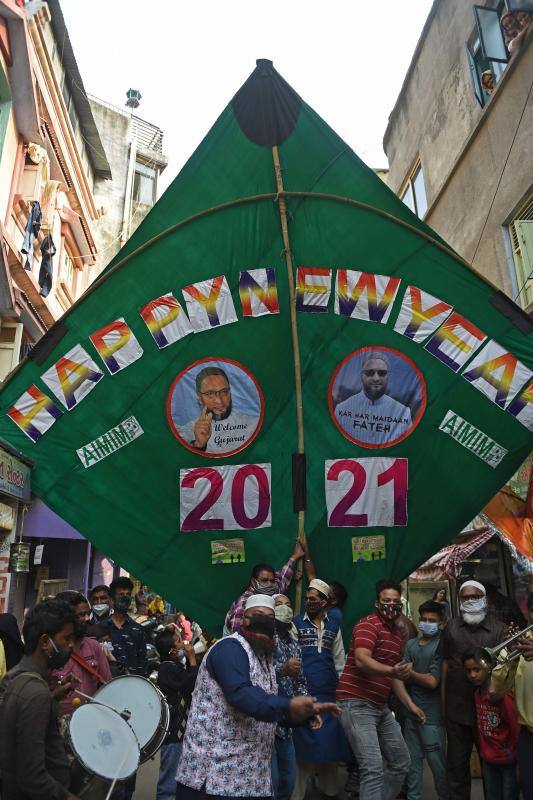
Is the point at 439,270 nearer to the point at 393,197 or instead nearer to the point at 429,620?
the point at 393,197

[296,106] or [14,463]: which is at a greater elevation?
[296,106]

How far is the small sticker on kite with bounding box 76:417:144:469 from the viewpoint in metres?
6.55

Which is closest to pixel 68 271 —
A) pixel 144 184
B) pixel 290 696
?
pixel 144 184

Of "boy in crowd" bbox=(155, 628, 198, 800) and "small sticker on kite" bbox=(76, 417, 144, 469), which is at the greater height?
"small sticker on kite" bbox=(76, 417, 144, 469)

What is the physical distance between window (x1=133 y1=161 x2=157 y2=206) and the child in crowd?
1190 inches

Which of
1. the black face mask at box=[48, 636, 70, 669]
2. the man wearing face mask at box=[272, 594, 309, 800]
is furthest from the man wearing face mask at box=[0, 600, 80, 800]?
the man wearing face mask at box=[272, 594, 309, 800]

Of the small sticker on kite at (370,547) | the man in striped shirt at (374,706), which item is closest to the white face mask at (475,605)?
the man in striped shirt at (374,706)

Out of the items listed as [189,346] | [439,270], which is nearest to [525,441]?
[439,270]

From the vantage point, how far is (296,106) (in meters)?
6.79

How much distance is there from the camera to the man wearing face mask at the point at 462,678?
538 centimetres

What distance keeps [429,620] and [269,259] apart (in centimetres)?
411

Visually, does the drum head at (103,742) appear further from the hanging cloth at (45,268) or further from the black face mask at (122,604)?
the hanging cloth at (45,268)

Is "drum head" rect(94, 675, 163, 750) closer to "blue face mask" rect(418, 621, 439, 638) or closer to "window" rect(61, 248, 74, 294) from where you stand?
"blue face mask" rect(418, 621, 439, 638)


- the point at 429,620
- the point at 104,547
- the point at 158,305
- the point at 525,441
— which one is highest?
the point at 158,305
